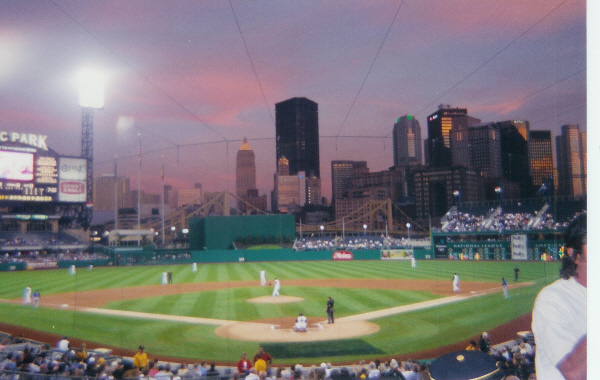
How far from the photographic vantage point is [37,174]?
43.5m

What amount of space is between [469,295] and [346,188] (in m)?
64.8

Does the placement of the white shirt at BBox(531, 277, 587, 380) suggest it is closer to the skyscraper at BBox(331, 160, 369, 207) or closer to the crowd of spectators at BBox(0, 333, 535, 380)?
the crowd of spectators at BBox(0, 333, 535, 380)

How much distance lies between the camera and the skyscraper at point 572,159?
425cm

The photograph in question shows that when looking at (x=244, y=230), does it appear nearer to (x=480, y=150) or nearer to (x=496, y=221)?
(x=496, y=221)

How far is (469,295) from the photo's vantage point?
20.5 metres

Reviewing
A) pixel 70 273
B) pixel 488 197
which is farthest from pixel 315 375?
pixel 488 197

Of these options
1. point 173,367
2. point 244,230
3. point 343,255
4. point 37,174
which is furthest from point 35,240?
point 173,367

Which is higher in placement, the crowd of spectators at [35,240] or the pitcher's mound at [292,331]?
the crowd of spectators at [35,240]

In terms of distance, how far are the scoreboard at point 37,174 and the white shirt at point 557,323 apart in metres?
48.1

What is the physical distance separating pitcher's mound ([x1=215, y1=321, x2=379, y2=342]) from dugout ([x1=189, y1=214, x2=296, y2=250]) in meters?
37.0

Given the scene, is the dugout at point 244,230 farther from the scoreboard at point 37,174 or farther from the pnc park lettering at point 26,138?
the pnc park lettering at point 26,138

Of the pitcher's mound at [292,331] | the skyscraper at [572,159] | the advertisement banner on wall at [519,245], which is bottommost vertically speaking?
the pitcher's mound at [292,331]

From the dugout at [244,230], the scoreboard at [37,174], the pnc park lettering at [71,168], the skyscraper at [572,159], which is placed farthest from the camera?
the dugout at [244,230]

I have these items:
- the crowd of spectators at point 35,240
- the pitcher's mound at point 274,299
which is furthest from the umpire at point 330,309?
the crowd of spectators at point 35,240
